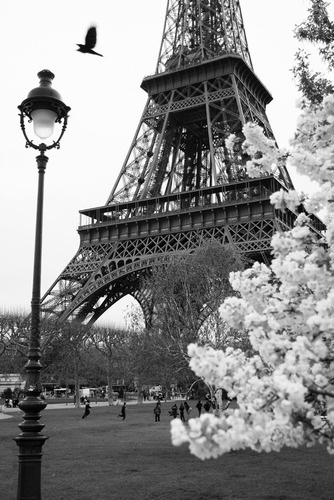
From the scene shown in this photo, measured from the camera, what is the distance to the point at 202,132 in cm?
5888

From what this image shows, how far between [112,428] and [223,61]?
3559 centimetres

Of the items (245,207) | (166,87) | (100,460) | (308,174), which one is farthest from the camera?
(166,87)

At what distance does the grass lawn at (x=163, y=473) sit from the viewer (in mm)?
12750

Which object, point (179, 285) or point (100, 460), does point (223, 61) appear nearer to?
point (179, 285)

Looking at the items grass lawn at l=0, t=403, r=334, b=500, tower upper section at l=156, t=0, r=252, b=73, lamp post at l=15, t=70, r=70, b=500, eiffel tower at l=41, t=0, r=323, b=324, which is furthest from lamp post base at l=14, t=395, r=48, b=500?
tower upper section at l=156, t=0, r=252, b=73

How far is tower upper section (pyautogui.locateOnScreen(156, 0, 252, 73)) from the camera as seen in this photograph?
5569 centimetres

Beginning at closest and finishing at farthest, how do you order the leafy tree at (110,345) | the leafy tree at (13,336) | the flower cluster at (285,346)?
the flower cluster at (285,346)
the leafy tree at (13,336)
the leafy tree at (110,345)

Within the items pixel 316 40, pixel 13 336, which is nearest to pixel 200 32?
pixel 13 336

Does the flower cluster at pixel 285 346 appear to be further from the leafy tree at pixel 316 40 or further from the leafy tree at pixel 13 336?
the leafy tree at pixel 13 336

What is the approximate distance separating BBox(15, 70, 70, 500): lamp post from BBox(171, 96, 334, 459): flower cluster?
401 centimetres

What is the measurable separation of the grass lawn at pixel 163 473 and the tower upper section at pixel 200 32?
42978 millimetres

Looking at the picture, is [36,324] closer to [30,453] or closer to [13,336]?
[30,453]

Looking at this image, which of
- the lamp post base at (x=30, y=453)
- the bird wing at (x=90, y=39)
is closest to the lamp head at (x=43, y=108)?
the bird wing at (x=90, y=39)

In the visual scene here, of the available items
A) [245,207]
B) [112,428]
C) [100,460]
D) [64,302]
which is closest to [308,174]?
[100,460]
